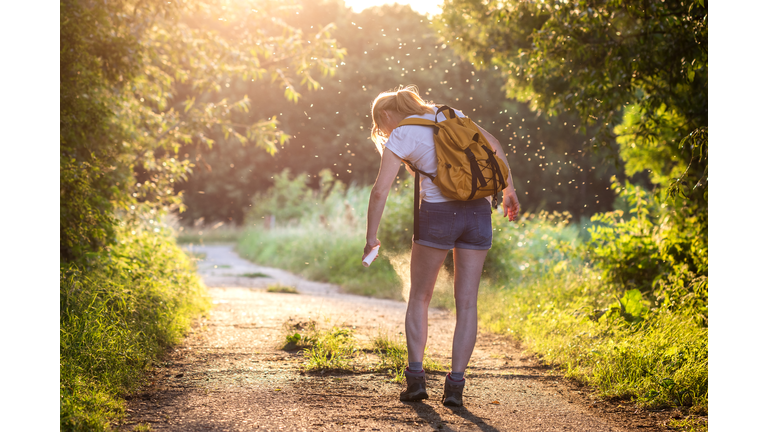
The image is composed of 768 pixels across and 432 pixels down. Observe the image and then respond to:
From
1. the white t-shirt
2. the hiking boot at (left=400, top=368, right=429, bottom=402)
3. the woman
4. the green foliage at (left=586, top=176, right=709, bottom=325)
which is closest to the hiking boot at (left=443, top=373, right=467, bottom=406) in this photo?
the woman

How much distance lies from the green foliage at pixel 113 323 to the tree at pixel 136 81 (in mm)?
365

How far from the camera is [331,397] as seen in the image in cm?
316

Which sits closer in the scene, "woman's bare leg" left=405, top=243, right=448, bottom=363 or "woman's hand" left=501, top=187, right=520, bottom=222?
"woman's bare leg" left=405, top=243, right=448, bottom=363

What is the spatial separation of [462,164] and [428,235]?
395mm

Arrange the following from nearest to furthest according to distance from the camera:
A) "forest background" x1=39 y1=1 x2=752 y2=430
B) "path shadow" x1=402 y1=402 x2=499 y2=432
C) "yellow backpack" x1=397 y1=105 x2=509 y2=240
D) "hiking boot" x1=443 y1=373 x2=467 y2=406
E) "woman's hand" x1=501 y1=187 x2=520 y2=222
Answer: "path shadow" x1=402 y1=402 x2=499 y2=432 → "yellow backpack" x1=397 y1=105 x2=509 y2=240 → "hiking boot" x1=443 y1=373 x2=467 y2=406 → "woman's hand" x1=501 y1=187 x2=520 y2=222 → "forest background" x1=39 y1=1 x2=752 y2=430

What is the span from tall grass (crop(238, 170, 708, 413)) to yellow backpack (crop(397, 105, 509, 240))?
45.9 inches

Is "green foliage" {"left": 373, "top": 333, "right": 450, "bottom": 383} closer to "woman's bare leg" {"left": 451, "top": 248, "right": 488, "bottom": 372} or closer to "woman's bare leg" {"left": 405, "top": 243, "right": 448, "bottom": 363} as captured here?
"woman's bare leg" {"left": 405, "top": 243, "right": 448, "bottom": 363}

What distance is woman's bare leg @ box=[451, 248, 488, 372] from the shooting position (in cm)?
304

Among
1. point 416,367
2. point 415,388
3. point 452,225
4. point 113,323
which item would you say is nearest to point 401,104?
point 452,225

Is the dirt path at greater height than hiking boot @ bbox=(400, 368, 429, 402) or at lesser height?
lesser

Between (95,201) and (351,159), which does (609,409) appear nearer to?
(95,201)

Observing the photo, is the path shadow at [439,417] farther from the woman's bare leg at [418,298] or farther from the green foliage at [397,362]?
the green foliage at [397,362]

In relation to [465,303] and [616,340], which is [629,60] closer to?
[616,340]

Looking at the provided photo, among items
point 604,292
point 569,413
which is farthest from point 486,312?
point 569,413
